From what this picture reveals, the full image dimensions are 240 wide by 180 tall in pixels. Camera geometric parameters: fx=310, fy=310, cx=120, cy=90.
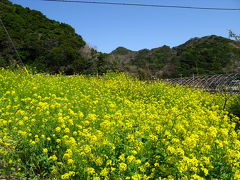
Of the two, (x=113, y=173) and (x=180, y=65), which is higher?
(x=180, y=65)

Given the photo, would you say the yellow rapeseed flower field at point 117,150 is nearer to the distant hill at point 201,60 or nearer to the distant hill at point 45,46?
the distant hill at point 201,60

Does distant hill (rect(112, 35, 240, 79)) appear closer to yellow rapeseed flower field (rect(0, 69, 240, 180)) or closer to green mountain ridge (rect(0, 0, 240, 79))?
green mountain ridge (rect(0, 0, 240, 79))

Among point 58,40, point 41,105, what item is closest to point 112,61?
point 58,40

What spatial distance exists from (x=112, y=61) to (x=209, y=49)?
6.20 meters

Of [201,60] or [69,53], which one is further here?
[201,60]

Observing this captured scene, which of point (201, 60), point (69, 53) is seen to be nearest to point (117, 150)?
point (69, 53)

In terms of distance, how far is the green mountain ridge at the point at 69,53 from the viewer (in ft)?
53.6

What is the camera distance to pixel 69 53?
54.9ft

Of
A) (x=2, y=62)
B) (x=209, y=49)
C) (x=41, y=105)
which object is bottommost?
(x=41, y=105)

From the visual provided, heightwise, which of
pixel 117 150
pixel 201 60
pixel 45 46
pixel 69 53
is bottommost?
pixel 117 150

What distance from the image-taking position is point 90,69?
16.2 m

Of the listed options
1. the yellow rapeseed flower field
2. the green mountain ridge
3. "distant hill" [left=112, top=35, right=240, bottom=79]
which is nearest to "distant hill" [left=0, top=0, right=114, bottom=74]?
the green mountain ridge

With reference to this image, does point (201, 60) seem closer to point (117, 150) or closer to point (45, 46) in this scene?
point (45, 46)

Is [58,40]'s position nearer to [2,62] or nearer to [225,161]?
[2,62]
